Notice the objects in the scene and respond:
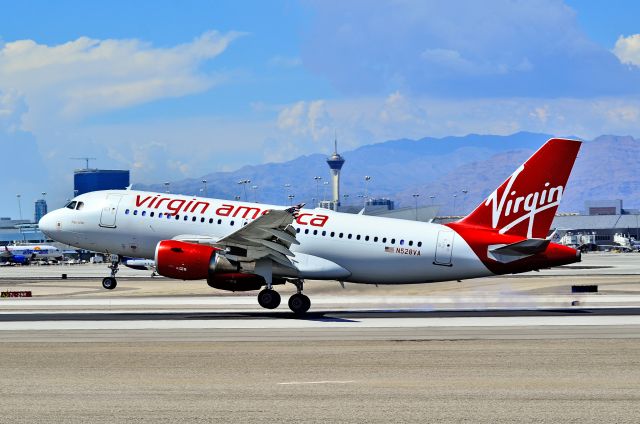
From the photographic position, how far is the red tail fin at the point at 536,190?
4216 cm

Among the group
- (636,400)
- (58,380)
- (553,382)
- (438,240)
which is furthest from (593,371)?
(438,240)

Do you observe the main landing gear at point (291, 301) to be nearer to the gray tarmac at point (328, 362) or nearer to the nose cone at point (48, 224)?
the gray tarmac at point (328, 362)

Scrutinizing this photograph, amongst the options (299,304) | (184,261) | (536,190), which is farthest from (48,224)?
(536,190)

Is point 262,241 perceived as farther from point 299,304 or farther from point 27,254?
point 27,254

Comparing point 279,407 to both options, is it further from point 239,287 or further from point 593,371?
point 239,287

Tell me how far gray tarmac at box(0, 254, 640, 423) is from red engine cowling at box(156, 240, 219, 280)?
6.49 ft

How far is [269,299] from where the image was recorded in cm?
4178

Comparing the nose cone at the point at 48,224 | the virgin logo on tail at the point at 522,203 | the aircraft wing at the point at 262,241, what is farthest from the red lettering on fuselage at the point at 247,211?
the virgin logo on tail at the point at 522,203

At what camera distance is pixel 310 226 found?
143 feet

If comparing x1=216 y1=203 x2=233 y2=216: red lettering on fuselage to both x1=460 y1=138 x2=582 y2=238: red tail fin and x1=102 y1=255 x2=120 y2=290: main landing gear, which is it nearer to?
x1=102 y1=255 x2=120 y2=290: main landing gear

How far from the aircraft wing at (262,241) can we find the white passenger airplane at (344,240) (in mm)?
43

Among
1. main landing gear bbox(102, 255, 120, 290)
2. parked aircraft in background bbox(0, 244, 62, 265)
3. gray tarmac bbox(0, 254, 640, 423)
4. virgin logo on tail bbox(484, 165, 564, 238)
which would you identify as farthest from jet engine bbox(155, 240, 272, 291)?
parked aircraft in background bbox(0, 244, 62, 265)

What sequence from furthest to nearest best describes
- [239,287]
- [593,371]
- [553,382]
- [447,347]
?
[239,287] < [447,347] < [593,371] < [553,382]

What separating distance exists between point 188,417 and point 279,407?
196cm
